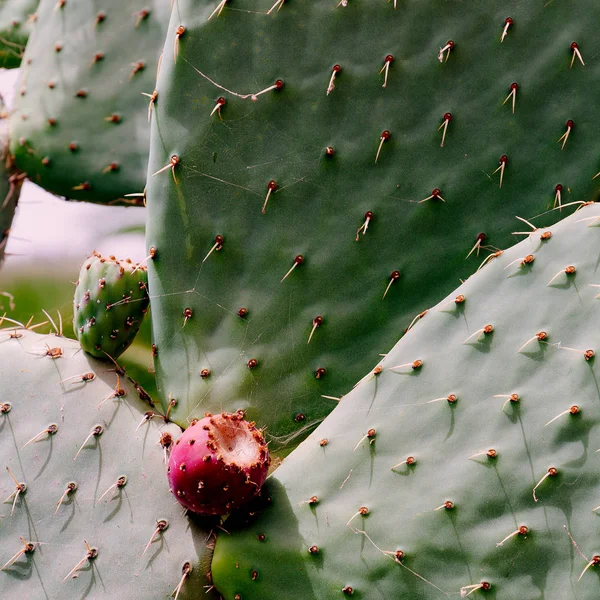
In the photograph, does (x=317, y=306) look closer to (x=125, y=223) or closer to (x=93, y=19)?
(x=93, y=19)

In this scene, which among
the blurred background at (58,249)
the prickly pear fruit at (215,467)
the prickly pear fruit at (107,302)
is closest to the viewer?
the prickly pear fruit at (215,467)

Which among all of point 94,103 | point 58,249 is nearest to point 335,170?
point 94,103

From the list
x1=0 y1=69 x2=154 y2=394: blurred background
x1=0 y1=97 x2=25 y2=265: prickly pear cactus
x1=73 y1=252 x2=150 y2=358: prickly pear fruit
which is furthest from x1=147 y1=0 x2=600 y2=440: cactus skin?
x1=0 y1=69 x2=154 y2=394: blurred background

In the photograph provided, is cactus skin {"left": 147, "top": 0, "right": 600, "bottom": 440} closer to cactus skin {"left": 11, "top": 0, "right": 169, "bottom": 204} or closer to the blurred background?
cactus skin {"left": 11, "top": 0, "right": 169, "bottom": 204}

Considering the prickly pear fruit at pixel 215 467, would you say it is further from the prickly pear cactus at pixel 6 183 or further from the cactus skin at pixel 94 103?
the prickly pear cactus at pixel 6 183

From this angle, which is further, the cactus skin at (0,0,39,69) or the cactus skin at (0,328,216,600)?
the cactus skin at (0,0,39,69)

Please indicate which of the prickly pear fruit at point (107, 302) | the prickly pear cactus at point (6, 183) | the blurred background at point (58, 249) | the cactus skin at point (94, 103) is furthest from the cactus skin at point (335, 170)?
the blurred background at point (58, 249)
